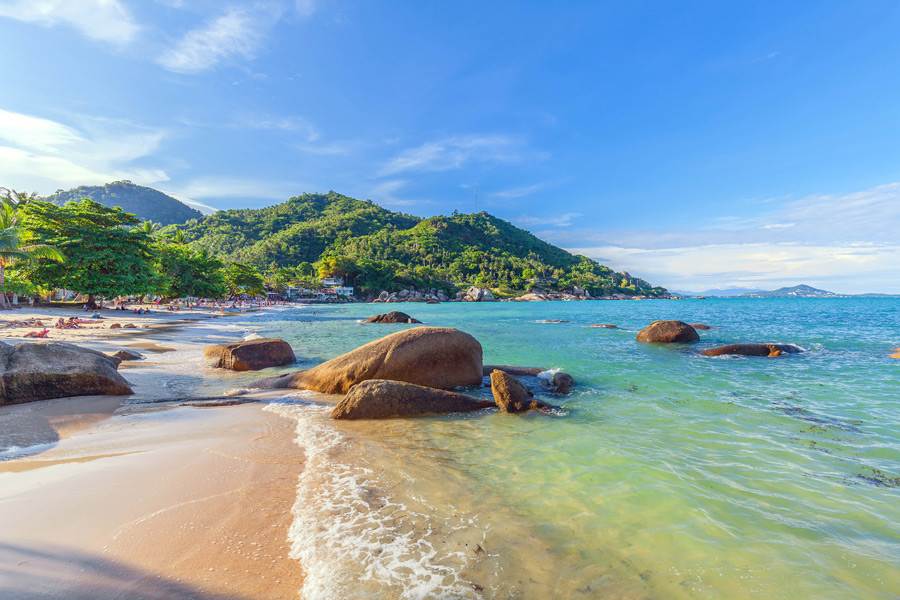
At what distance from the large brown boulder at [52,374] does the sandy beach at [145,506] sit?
2.97 feet

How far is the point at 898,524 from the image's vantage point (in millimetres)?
4105

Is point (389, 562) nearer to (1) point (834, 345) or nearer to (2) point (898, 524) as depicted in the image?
(2) point (898, 524)

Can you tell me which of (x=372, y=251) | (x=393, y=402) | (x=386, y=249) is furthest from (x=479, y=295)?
(x=393, y=402)

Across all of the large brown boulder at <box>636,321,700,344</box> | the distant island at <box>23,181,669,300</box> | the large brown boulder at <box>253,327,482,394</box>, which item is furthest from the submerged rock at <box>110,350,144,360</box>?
the distant island at <box>23,181,669,300</box>

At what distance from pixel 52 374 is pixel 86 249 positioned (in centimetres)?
3139

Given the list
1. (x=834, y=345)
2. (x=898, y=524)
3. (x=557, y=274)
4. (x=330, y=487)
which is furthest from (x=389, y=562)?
(x=557, y=274)

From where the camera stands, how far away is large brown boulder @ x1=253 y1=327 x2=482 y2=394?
966cm

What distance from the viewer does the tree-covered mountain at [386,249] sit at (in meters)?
128

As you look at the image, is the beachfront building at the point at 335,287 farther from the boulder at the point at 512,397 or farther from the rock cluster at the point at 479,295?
Result: the boulder at the point at 512,397

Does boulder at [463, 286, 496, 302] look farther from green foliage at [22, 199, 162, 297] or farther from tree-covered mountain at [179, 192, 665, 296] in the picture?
green foliage at [22, 199, 162, 297]

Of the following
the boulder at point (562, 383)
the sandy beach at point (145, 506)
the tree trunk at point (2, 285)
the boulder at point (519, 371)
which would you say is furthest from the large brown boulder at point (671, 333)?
the tree trunk at point (2, 285)

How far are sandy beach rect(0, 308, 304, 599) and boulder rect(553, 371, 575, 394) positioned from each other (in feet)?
22.1

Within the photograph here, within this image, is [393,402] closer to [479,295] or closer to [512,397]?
[512,397]

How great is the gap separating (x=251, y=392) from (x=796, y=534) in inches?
410
